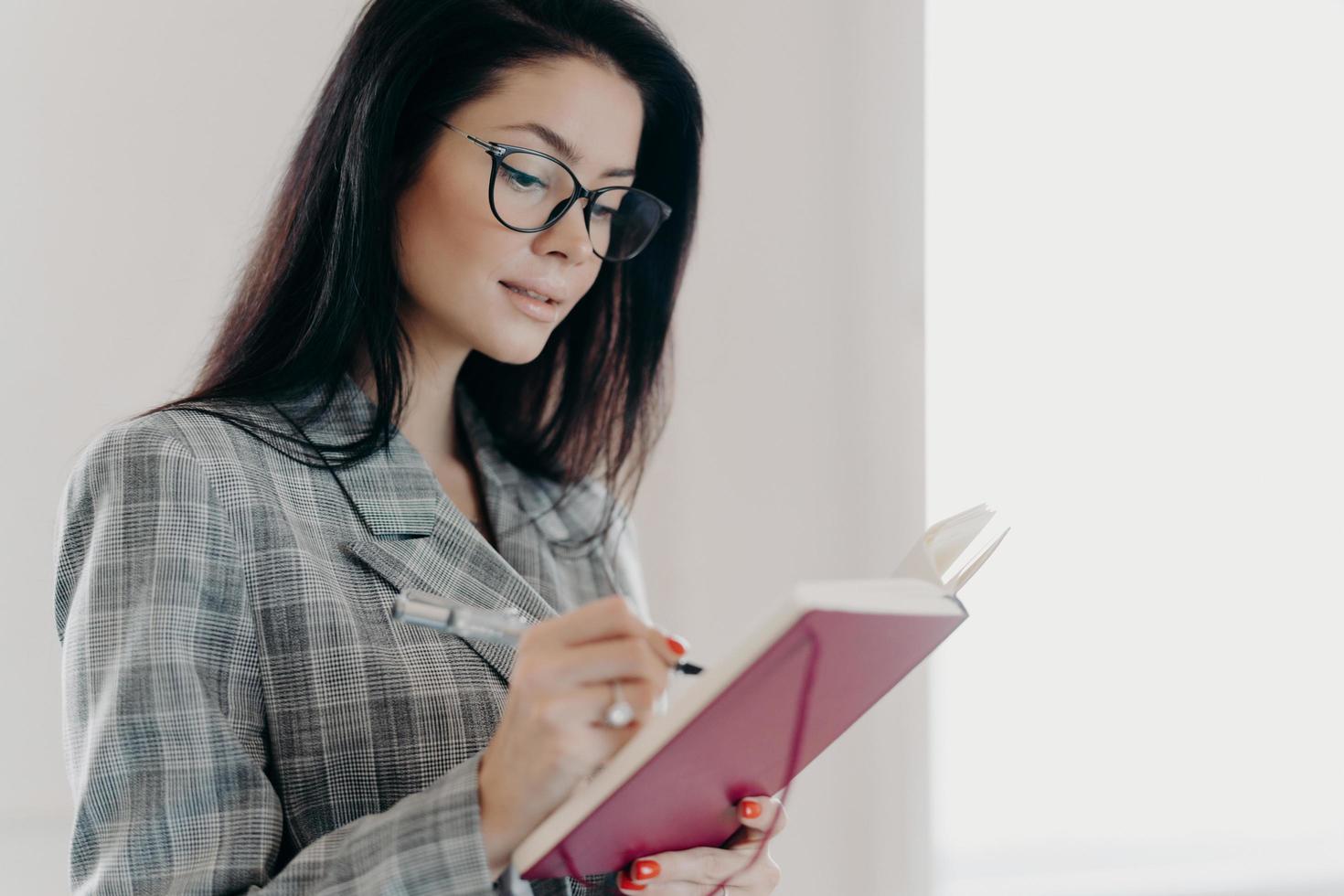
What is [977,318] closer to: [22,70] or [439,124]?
[439,124]

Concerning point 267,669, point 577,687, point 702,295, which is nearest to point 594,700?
point 577,687

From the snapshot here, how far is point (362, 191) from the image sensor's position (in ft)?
3.57

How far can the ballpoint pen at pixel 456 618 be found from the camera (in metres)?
0.70

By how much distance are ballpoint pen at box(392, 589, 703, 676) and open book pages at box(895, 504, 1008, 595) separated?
0.67 ft

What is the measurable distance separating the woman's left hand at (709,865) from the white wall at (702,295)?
1013mm

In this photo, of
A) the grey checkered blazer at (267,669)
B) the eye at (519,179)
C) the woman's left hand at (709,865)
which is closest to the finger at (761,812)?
the woman's left hand at (709,865)

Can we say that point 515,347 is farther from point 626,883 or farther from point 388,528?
point 626,883

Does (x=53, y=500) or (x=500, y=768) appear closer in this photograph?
(x=500, y=768)

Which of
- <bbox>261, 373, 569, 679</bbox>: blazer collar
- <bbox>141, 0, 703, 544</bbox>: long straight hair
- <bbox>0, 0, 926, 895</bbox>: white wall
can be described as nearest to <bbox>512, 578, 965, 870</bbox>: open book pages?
<bbox>261, 373, 569, 679</bbox>: blazer collar

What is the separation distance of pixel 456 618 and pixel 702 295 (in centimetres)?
139

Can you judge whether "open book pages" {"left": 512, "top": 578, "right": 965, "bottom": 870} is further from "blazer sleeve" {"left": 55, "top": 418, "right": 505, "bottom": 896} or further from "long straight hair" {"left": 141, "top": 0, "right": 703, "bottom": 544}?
"long straight hair" {"left": 141, "top": 0, "right": 703, "bottom": 544}

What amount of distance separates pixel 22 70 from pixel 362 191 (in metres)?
0.83

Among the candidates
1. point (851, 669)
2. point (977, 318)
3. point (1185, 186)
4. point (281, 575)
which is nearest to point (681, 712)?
point (851, 669)

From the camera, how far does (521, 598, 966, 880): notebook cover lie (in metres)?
0.63
